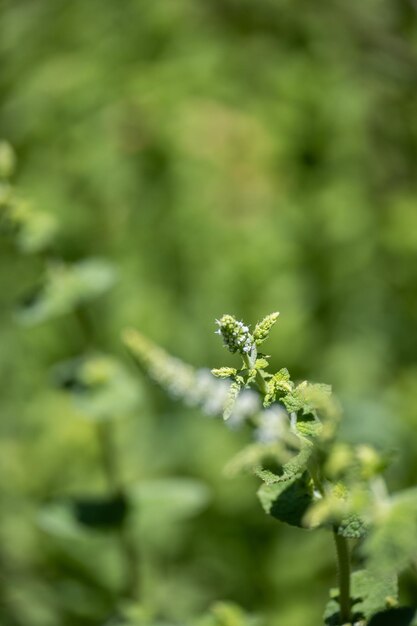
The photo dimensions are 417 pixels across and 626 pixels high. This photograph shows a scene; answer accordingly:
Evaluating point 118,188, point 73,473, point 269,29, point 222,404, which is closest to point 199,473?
point 73,473

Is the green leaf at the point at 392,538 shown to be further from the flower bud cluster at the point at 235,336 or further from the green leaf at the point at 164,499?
the green leaf at the point at 164,499

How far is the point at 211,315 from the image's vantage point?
2359 mm

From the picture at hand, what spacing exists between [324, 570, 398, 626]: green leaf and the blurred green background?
0.64 m

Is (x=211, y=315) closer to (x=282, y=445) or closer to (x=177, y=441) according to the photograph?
(x=177, y=441)

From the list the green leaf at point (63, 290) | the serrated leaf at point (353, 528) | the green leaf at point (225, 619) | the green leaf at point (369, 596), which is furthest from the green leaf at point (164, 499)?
the serrated leaf at point (353, 528)

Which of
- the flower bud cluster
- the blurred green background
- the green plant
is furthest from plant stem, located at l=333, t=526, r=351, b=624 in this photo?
the blurred green background

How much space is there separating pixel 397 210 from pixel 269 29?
0.97m

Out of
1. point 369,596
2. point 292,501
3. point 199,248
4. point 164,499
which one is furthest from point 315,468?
point 199,248

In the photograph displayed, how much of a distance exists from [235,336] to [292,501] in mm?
153

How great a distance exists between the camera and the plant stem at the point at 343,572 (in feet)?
2.24

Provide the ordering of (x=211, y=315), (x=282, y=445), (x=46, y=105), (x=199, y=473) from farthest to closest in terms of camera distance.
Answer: (x=46, y=105)
(x=211, y=315)
(x=199, y=473)
(x=282, y=445)

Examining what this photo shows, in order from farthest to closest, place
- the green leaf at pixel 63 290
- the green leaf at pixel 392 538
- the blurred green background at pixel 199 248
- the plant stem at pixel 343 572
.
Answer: the blurred green background at pixel 199 248 → the green leaf at pixel 63 290 → the plant stem at pixel 343 572 → the green leaf at pixel 392 538

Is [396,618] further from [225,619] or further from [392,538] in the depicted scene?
[225,619]

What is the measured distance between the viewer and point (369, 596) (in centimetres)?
76
